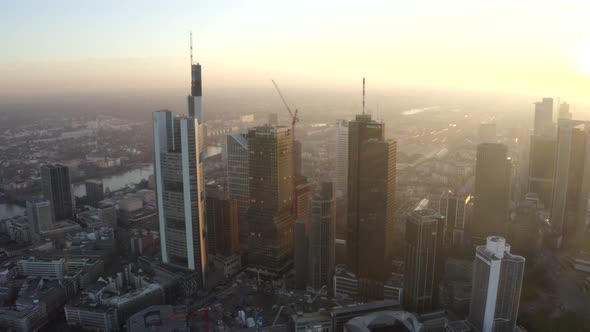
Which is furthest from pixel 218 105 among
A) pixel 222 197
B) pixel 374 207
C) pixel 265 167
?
pixel 374 207

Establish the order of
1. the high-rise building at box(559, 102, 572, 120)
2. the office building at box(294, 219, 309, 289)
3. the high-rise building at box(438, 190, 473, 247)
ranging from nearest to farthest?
1. the office building at box(294, 219, 309, 289)
2. the high-rise building at box(438, 190, 473, 247)
3. the high-rise building at box(559, 102, 572, 120)

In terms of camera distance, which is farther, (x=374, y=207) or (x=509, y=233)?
(x=509, y=233)

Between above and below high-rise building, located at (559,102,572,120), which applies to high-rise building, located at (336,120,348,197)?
below

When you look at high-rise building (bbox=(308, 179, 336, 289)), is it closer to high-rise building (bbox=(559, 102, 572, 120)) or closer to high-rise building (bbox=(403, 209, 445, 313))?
high-rise building (bbox=(403, 209, 445, 313))

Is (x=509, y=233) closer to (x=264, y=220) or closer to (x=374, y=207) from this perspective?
(x=374, y=207)

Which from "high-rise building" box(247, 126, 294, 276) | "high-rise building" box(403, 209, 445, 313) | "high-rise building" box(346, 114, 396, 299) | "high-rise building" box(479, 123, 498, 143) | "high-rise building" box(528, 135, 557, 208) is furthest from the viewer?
"high-rise building" box(479, 123, 498, 143)

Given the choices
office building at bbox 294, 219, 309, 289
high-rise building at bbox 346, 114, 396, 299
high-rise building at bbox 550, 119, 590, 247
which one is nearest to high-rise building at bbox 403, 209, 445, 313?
high-rise building at bbox 346, 114, 396, 299
